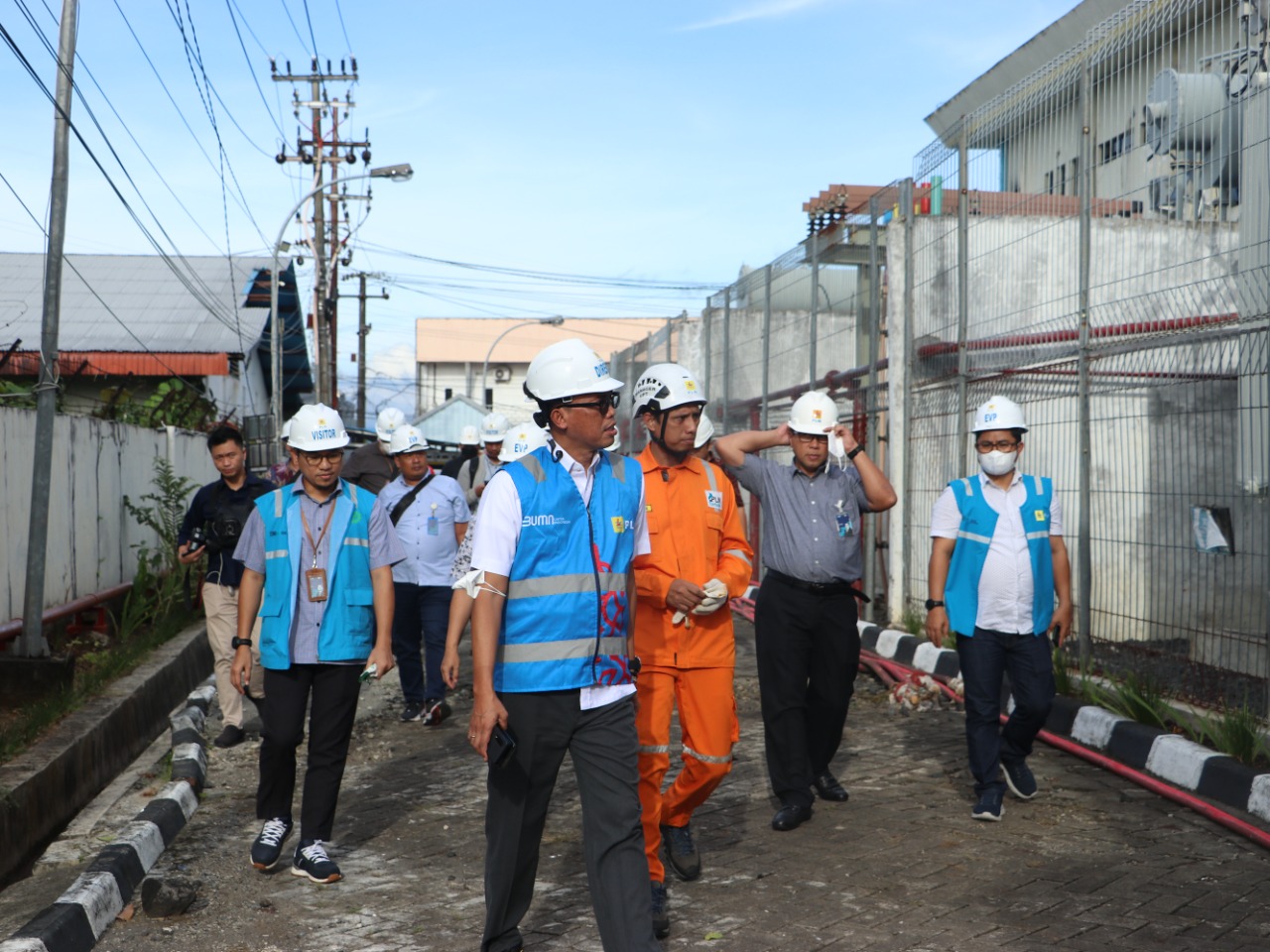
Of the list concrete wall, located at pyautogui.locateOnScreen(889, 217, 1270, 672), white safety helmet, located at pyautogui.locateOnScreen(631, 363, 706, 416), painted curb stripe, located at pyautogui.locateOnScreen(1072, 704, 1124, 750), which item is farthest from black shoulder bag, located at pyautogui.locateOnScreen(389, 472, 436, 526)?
painted curb stripe, located at pyautogui.locateOnScreen(1072, 704, 1124, 750)

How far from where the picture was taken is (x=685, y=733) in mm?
5348

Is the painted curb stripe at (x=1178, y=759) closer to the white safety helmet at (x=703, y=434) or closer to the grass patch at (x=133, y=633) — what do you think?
the white safety helmet at (x=703, y=434)

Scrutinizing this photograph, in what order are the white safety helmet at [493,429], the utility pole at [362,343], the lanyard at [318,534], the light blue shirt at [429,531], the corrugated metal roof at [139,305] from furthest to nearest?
1. the utility pole at [362,343]
2. the corrugated metal roof at [139,305]
3. the white safety helmet at [493,429]
4. the light blue shirt at [429,531]
5. the lanyard at [318,534]

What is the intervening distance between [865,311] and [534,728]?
9658 mm

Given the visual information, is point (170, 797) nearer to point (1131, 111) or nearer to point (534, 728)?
point (534, 728)

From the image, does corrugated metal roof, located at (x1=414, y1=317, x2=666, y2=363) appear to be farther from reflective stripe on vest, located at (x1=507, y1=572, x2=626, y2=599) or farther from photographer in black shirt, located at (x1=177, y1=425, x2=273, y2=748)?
reflective stripe on vest, located at (x1=507, y1=572, x2=626, y2=599)

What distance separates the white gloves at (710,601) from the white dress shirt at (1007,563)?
1.75m

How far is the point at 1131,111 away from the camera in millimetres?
8500

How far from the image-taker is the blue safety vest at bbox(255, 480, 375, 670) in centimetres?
582

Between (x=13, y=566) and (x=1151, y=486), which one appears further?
(x=13, y=566)

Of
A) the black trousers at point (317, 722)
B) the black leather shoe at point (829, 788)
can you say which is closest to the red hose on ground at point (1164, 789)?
the black leather shoe at point (829, 788)

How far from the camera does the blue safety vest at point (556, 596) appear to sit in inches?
166

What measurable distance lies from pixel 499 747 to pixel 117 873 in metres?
2.28

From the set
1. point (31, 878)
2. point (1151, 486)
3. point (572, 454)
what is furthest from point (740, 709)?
point (572, 454)
